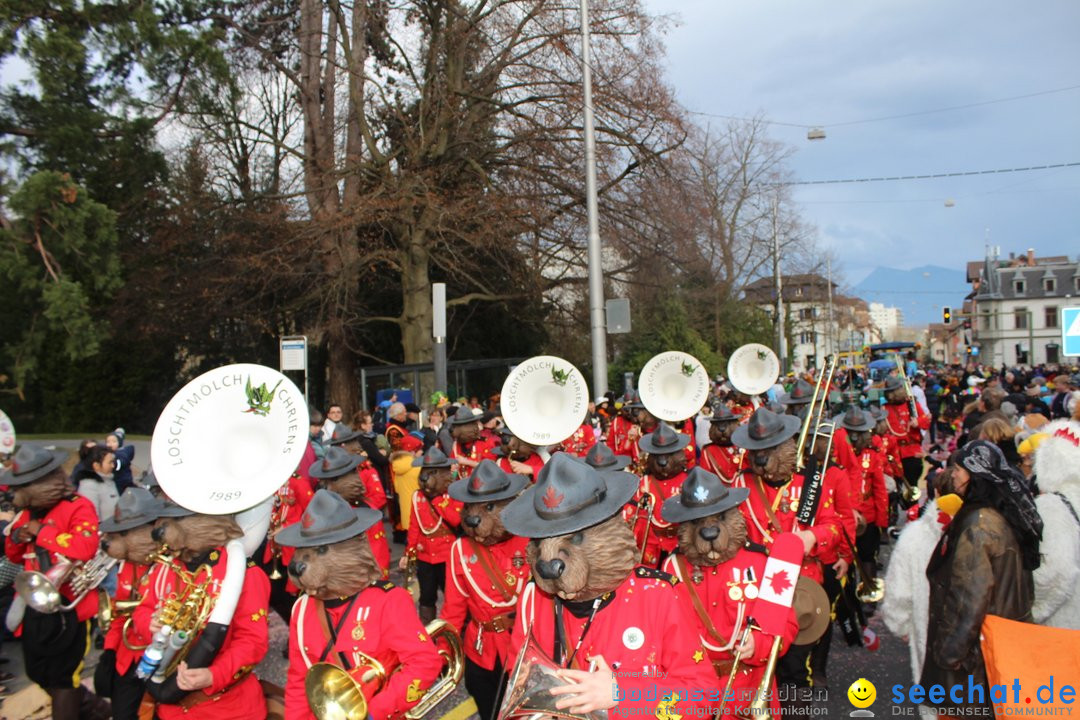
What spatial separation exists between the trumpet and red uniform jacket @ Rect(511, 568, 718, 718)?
327 centimetres

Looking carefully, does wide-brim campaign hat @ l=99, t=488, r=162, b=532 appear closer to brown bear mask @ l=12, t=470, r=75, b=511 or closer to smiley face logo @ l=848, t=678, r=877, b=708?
brown bear mask @ l=12, t=470, r=75, b=511

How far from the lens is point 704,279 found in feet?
108

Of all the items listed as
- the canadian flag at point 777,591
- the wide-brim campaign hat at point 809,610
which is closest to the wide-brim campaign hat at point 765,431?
the wide-brim campaign hat at point 809,610

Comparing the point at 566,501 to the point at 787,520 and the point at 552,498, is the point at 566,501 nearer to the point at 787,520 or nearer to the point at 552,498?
the point at 552,498

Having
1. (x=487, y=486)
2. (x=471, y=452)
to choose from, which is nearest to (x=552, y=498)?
(x=487, y=486)

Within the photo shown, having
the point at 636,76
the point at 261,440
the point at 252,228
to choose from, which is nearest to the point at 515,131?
the point at 636,76

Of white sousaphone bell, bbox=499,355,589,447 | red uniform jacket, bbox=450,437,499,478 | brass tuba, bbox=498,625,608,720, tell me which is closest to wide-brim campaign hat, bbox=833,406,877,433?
white sousaphone bell, bbox=499,355,589,447

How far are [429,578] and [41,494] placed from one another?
274cm

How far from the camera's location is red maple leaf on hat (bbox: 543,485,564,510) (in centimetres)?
260

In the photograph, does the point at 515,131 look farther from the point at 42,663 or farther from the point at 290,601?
the point at 42,663

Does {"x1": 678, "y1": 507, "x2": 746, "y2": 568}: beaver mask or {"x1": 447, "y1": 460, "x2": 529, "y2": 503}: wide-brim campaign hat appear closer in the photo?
{"x1": 678, "y1": 507, "x2": 746, "y2": 568}: beaver mask

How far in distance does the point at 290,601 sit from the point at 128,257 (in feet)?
53.7

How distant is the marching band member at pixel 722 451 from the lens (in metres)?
7.07

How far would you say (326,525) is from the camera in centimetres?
324
